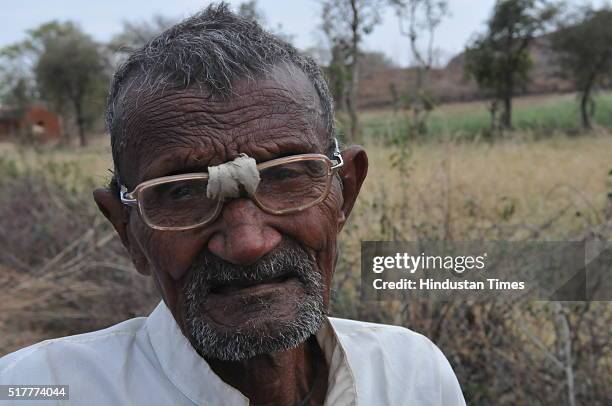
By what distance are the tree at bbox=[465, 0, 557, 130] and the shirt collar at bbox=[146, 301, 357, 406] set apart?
19.7 m

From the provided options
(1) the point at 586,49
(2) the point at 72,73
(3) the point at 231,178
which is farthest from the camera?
(2) the point at 72,73

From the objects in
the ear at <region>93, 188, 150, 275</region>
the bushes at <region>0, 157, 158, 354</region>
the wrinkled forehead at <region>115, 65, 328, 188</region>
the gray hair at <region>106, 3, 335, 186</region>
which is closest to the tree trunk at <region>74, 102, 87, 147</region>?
the bushes at <region>0, 157, 158, 354</region>

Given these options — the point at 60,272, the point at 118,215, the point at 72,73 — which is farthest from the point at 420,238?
the point at 72,73

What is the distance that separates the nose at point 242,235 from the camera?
4.03ft

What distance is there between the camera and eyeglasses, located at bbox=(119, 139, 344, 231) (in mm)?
1287

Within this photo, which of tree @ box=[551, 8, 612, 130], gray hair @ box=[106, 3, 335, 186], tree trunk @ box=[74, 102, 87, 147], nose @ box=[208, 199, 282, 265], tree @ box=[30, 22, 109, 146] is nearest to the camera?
nose @ box=[208, 199, 282, 265]

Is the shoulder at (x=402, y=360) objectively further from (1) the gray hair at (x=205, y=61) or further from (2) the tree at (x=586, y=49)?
(2) the tree at (x=586, y=49)

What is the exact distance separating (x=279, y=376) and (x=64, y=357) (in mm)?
536

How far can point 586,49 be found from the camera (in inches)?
800

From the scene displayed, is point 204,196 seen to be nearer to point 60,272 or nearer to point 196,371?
point 196,371

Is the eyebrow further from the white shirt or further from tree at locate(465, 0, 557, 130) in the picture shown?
tree at locate(465, 0, 557, 130)

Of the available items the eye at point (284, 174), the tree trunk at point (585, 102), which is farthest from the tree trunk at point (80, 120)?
the eye at point (284, 174)

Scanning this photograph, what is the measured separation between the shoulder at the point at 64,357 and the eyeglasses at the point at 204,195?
1.21 feet

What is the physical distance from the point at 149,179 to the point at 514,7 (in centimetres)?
2178
